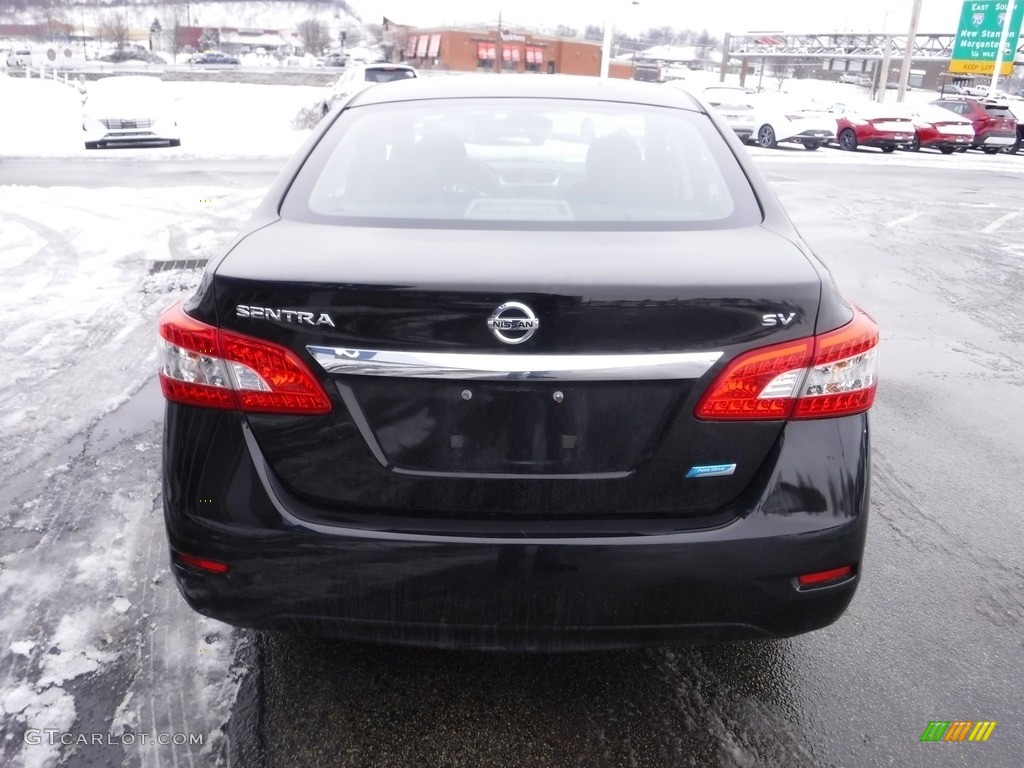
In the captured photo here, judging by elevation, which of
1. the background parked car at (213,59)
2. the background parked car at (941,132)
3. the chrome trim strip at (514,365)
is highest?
the chrome trim strip at (514,365)

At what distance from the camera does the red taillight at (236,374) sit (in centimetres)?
200

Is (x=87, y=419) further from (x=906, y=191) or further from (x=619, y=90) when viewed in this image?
(x=906, y=191)

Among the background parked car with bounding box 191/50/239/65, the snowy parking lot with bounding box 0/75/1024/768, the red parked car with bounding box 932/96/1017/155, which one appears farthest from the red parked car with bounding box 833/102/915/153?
the background parked car with bounding box 191/50/239/65

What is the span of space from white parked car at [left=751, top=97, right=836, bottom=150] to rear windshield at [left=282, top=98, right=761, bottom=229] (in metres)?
24.4

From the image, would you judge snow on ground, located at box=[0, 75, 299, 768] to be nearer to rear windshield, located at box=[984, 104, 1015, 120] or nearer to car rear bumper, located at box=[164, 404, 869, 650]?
car rear bumper, located at box=[164, 404, 869, 650]

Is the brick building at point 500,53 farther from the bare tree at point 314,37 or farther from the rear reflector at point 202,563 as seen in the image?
the rear reflector at point 202,563

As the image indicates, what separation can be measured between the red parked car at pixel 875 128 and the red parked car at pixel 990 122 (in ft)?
8.58

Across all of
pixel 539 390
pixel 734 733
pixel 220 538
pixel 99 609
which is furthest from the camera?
pixel 99 609

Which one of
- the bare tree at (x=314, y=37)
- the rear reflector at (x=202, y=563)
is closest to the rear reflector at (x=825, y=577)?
the rear reflector at (x=202, y=563)

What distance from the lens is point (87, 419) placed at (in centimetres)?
444

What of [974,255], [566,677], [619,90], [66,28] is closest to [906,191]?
[974,255]

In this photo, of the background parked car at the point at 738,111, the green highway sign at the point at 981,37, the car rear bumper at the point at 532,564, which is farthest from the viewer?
the green highway sign at the point at 981,37

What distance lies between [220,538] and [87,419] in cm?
274

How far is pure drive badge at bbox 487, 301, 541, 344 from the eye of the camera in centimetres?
192
